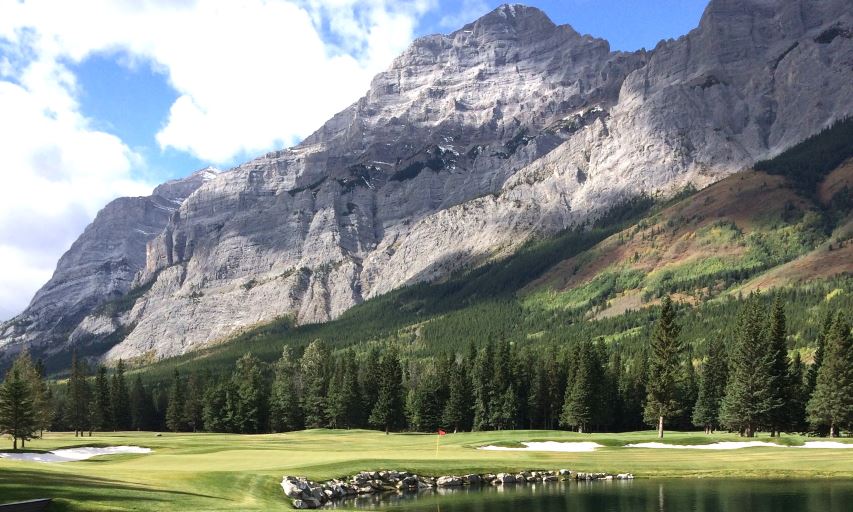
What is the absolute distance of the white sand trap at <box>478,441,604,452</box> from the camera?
77.4m

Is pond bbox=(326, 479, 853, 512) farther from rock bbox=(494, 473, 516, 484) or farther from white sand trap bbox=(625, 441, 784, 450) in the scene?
white sand trap bbox=(625, 441, 784, 450)

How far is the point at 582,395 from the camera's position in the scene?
10819cm

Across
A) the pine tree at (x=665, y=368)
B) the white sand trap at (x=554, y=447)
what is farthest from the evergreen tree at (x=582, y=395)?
the white sand trap at (x=554, y=447)

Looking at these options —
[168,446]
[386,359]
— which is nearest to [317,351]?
[386,359]

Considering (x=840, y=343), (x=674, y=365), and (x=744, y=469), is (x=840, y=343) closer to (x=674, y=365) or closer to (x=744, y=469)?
(x=674, y=365)

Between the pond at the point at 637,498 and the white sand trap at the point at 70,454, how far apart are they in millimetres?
34766

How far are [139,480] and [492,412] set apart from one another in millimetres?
80908

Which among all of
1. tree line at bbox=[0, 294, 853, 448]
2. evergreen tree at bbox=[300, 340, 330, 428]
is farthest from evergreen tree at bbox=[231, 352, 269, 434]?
evergreen tree at bbox=[300, 340, 330, 428]

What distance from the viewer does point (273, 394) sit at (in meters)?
142

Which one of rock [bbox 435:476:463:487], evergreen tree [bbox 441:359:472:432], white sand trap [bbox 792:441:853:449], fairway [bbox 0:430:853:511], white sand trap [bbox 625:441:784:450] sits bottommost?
rock [bbox 435:476:463:487]

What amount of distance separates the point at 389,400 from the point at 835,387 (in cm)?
6583

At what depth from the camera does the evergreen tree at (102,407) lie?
146 m

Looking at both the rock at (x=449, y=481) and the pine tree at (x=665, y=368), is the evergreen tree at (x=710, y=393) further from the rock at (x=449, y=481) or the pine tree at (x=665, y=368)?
the rock at (x=449, y=481)

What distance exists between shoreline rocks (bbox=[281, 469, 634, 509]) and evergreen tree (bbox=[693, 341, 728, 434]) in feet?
172
